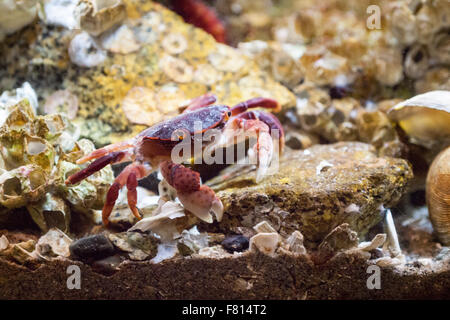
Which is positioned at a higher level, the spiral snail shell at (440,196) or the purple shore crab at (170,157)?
the purple shore crab at (170,157)

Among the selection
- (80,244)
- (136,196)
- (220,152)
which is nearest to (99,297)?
(80,244)

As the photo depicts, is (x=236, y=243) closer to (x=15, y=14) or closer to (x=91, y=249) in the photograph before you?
(x=91, y=249)

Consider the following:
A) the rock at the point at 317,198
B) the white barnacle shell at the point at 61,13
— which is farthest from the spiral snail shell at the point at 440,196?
the white barnacle shell at the point at 61,13

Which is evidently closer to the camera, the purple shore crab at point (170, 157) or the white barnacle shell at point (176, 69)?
the purple shore crab at point (170, 157)

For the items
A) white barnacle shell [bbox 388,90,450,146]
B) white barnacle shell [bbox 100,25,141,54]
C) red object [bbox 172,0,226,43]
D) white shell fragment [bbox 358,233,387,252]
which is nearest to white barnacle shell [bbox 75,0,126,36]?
white barnacle shell [bbox 100,25,141,54]

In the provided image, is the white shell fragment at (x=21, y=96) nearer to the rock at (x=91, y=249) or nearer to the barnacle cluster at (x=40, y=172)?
the barnacle cluster at (x=40, y=172)

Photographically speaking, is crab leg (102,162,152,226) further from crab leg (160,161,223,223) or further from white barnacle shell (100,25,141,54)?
white barnacle shell (100,25,141,54)
